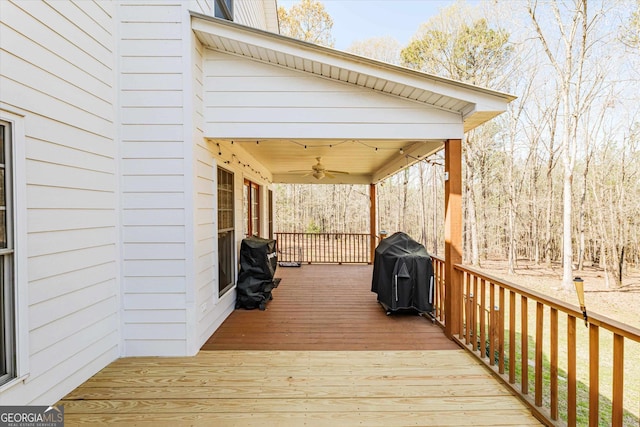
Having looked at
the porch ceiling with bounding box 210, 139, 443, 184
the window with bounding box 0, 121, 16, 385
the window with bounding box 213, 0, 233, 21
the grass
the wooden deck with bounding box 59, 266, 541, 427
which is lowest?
the grass

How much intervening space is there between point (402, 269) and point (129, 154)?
3.43 meters

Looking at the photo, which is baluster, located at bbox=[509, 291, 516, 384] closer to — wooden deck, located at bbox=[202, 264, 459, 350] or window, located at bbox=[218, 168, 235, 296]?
wooden deck, located at bbox=[202, 264, 459, 350]

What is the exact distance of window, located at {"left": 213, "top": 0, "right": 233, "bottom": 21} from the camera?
427cm

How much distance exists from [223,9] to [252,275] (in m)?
3.81

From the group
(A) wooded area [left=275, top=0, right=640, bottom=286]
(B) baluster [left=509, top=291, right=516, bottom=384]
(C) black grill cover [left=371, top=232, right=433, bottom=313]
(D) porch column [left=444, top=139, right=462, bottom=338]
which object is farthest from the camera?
(A) wooded area [left=275, top=0, right=640, bottom=286]

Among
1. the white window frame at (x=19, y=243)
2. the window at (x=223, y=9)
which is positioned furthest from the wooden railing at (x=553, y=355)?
the window at (x=223, y=9)

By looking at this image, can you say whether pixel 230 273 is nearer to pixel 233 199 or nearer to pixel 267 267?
pixel 267 267

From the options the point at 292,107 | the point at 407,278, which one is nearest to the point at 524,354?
the point at 407,278

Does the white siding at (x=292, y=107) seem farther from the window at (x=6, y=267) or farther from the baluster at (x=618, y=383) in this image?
the baluster at (x=618, y=383)

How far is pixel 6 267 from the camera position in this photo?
6.46ft

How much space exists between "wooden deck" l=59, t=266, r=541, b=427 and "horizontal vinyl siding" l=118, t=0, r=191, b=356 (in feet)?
1.24

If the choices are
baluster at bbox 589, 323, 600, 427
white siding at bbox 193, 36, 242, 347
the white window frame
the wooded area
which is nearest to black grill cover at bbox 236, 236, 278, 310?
white siding at bbox 193, 36, 242, 347

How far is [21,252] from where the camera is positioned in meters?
2.03

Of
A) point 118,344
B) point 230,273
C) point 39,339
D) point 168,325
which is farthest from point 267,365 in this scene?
point 230,273
